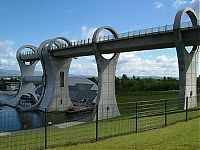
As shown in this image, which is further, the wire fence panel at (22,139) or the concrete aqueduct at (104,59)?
the concrete aqueduct at (104,59)

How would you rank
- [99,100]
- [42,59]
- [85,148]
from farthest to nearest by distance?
[42,59] → [99,100] → [85,148]

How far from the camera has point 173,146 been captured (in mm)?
7762

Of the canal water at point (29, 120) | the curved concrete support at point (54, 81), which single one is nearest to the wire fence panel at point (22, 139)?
the canal water at point (29, 120)

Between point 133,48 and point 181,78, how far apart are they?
8.53m

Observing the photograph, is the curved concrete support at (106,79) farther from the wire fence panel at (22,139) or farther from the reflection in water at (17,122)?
the wire fence panel at (22,139)

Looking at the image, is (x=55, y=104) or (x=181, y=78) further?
(x=55, y=104)

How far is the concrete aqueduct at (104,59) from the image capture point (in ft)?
86.4

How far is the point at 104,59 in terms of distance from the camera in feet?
122

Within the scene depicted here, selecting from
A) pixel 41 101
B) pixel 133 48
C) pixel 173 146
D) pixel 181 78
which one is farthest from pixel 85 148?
pixel 41 101

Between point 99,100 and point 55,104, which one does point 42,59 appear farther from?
point 99,100

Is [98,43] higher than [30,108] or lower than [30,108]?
higher

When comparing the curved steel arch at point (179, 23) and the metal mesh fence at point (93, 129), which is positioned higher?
the curved steel arch at point (179, 23)

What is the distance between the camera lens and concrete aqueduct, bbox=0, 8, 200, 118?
26344 mm

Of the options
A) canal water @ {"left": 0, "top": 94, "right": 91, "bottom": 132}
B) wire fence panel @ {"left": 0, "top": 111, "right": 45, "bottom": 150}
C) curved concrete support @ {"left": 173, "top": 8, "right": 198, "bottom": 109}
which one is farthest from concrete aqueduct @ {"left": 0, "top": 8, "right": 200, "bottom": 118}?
wire fence panel @ {"left": 0, "top": 111, "right": 45, "bottom": 150}
